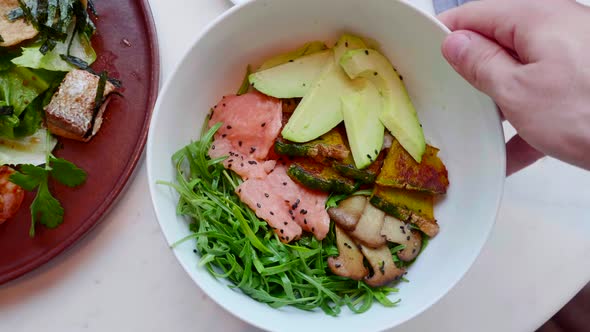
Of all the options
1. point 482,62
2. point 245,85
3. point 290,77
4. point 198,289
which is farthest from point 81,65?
point 482,62

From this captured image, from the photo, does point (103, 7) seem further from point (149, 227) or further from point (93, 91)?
point (149, 227)

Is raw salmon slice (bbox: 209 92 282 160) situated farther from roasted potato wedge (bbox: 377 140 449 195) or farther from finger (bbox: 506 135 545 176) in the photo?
finger (bbox: 506 135 545 176)

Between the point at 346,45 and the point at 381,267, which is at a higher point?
the point at 346,45

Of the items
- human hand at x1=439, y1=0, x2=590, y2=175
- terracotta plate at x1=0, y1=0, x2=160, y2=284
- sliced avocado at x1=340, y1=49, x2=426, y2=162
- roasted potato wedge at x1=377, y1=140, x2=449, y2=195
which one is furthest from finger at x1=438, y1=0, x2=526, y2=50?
terracotta plate at x1=0, y1=0, x2=160, y2=284

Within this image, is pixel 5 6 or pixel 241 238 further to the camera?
pixel 5 6

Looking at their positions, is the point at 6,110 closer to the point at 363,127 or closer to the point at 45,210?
the point at 45,210

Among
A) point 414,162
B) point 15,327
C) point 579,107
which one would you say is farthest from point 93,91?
point 579,107

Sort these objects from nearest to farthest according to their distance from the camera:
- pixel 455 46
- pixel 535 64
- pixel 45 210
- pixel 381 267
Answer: pixel 535 64, pixel 455 46, pixel 381 267, pixel 45 210
